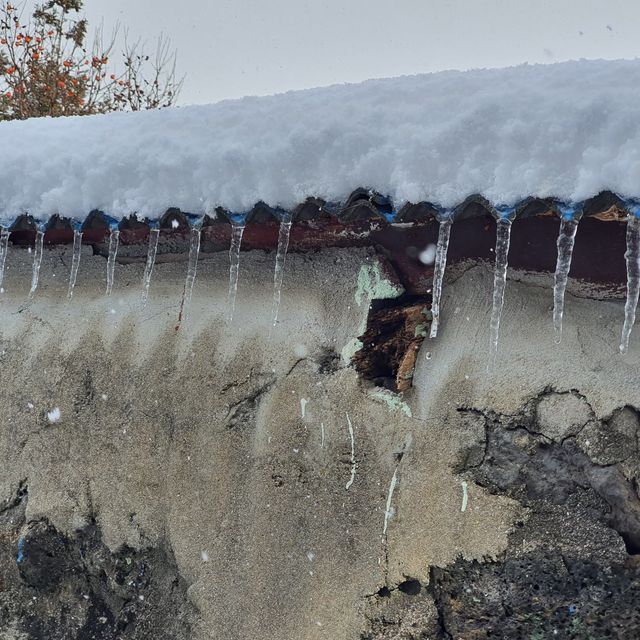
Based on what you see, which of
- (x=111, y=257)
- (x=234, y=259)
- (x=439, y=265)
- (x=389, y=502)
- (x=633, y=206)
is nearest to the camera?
(x=633, y=206)

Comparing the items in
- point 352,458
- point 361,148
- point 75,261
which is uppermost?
point 361,148

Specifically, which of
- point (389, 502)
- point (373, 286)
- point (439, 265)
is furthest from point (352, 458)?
point (439, 265)

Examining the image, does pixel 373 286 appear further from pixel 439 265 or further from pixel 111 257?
pixel 111 257

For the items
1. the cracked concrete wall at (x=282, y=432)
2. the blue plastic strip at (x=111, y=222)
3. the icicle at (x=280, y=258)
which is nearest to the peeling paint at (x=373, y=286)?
the cracked concrete wall at (x=282, y=432)

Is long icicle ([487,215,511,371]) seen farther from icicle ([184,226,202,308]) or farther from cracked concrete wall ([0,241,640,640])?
icicle ([184,226,202,308])

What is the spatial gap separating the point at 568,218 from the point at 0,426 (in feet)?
8.15

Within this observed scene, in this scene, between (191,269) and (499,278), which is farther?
(191,269)

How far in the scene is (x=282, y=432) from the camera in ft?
8.19

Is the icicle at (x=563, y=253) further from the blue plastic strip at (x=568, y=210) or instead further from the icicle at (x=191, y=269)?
the icicle at (x=191, y=269)

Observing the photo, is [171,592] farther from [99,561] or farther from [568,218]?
[568,218]

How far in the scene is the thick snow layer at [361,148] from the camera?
71.0 inches

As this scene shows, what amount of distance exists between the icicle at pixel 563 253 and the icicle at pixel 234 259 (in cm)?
99

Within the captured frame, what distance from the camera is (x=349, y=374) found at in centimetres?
246

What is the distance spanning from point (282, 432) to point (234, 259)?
672mm
